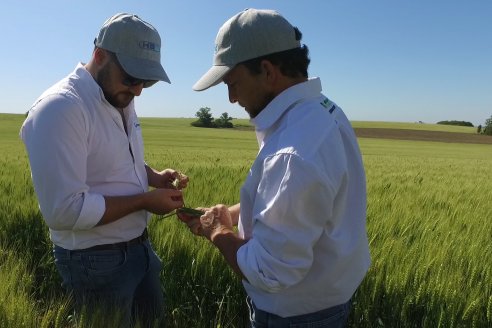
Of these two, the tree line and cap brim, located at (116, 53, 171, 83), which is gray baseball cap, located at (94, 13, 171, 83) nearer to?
cap brim, located at (116, 53, 171, 83)

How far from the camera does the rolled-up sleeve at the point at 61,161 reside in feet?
5.14

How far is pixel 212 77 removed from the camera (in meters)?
1.41

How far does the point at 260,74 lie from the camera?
4.43 feet

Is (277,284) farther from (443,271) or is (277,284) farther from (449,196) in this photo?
(449,196)

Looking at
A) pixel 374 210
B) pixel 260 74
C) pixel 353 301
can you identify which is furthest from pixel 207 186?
pixel 260 74

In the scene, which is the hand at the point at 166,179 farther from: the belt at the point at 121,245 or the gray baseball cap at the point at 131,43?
the gray baseball cap at the point at 131,43

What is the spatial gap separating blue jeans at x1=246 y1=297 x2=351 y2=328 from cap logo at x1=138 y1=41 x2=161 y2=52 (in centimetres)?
108

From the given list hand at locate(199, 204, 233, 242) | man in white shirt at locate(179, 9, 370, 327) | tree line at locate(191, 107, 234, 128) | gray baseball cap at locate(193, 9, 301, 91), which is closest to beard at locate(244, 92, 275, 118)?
man in white shirt at locate(179, 9, 370, 327)

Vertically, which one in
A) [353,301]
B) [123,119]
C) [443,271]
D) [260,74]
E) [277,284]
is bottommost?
[353,301]

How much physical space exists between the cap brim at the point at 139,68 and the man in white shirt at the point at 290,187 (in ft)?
1.14

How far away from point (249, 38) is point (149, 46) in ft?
2.10

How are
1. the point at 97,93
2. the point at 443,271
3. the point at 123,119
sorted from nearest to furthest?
the point at 97,93
the point at 123,119
the point at 443,271

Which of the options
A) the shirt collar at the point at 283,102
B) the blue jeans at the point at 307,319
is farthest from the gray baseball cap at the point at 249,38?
the blue jeans at the point at 307,319

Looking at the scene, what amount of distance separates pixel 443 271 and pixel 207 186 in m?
2.62
